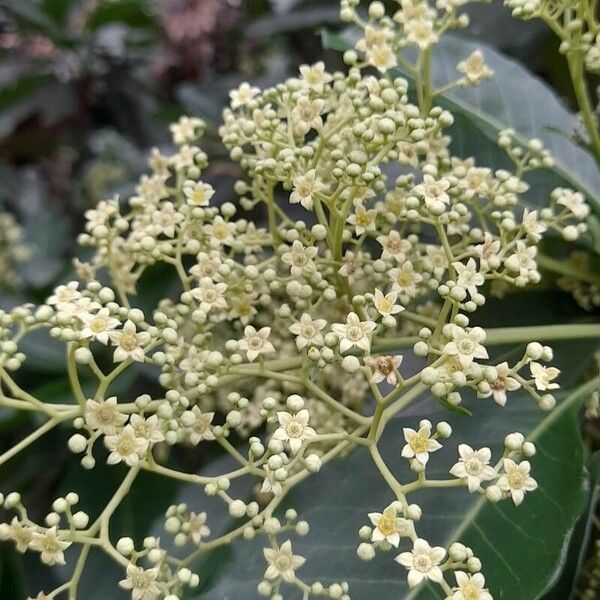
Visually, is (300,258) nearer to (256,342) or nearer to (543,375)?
(256,342)

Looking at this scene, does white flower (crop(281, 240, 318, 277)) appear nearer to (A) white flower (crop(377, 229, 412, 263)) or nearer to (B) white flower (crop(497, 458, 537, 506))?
(A) white flower (crop(377, 229, 412, 263))

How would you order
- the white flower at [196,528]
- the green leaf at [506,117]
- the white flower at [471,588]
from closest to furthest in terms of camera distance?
the white flower at [471,588], the white flower at [196,528], the green leaf at [506,117]

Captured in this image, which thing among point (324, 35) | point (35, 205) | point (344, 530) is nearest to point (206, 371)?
point (344, 530)

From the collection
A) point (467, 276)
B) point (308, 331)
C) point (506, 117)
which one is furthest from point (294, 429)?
point (506, 117)

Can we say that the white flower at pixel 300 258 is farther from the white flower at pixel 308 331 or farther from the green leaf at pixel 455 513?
the green leaf at pixel 455 513

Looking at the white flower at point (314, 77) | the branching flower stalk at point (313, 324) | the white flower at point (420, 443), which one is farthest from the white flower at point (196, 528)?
the white flower at point (314, 77)

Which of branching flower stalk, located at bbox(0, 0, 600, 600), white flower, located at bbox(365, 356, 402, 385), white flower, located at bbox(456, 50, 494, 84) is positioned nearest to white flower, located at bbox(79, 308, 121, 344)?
branching flower stalk, located at bbox(0, 0, 600, 600)

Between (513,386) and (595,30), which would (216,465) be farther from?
(595,30)
